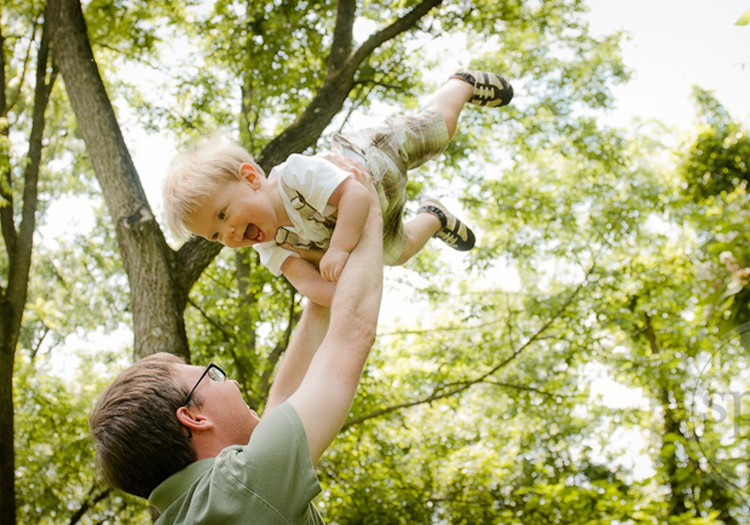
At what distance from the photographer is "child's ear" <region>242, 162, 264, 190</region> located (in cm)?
167

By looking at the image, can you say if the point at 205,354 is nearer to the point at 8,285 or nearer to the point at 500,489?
the point at 8,285

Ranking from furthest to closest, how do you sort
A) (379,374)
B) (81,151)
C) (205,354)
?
(81,151) → (379,374) → (205,354)

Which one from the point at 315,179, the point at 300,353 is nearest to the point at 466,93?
the point at 315,179

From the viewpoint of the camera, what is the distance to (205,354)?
537 cm

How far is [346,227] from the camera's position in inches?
60.8

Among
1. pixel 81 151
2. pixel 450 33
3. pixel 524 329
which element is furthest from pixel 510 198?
pixel 81 151

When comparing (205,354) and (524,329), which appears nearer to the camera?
(205,354)

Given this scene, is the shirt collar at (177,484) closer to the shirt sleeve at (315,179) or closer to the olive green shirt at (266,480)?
the olive green shirt at (266,480)

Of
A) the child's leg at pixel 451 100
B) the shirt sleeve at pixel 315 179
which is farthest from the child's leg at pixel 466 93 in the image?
the shirt sleeve at pixel 315 179

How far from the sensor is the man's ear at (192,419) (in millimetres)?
1351

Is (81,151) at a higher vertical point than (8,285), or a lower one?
higher

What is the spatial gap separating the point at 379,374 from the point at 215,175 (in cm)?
564

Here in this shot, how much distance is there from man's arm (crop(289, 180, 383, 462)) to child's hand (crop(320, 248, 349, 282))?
0.11m

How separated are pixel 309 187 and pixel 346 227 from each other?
0.16 metres
